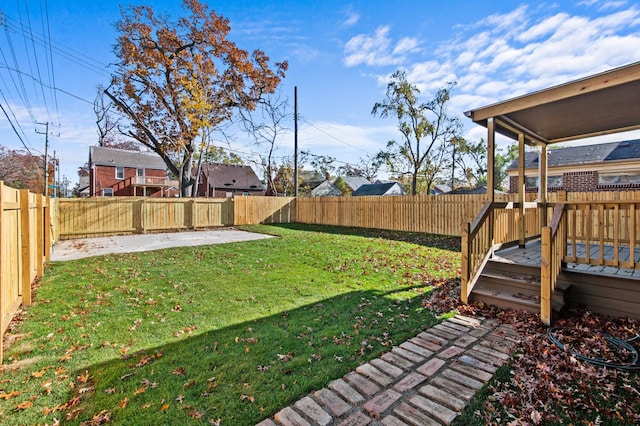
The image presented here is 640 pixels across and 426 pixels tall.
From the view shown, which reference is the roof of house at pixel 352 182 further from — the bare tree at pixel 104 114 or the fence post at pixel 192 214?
the bare tree at pixel 104 114

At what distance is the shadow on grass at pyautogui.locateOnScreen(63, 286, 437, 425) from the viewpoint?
2.02m

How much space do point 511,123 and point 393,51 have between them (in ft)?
23.4

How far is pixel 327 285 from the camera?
501 centimetres

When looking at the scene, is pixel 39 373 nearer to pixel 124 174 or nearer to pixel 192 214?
pixel 192 214

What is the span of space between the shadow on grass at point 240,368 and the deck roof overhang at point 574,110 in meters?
3.36

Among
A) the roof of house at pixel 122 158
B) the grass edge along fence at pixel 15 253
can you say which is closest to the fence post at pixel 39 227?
the grass edge along fence at pixel 15 253

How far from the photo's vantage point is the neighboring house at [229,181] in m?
32.6

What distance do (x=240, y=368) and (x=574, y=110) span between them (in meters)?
5.83

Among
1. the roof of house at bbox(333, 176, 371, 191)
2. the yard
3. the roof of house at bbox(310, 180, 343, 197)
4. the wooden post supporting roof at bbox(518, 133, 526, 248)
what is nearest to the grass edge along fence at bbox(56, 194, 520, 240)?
the wooden post supporting roof at bbox(518, 133, 526, 248)

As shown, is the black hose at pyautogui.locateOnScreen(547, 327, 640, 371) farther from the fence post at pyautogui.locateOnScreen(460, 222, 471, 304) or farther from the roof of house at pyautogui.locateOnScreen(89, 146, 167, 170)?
the roof of house at pyautogui.locateOnScreen(89, 146, 167, 170)

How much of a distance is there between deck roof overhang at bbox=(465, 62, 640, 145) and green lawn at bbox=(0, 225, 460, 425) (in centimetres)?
298

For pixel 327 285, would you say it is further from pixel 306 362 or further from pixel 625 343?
pixel 625 343

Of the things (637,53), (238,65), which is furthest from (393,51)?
(238,65)

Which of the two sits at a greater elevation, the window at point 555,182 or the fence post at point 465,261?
the window at point 555,182
